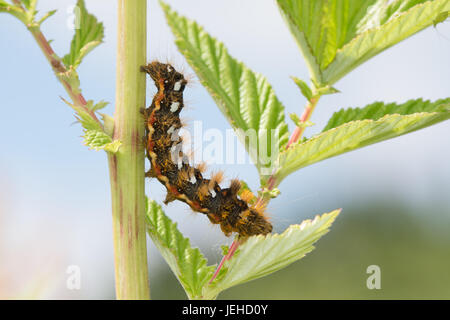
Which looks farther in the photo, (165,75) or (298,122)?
(165,75)

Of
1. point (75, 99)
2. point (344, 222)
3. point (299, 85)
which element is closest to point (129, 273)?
point (75, 99)

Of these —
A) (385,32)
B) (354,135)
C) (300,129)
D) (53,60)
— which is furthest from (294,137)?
(53,60)

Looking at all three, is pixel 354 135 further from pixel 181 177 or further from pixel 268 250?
pixel 181 177

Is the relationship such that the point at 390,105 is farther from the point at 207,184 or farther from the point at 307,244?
the point at 207,184

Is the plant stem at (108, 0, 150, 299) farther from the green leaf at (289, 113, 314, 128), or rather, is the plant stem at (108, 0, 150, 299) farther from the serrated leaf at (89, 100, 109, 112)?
the green leaf at (289, 113, 314, 128)

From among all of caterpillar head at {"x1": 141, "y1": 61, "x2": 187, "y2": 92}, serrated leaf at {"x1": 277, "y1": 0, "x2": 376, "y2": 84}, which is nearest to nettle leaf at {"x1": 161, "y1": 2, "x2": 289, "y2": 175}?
serrated leaf at {"x1": 277, "y1": 0, "x2": 376, "y2": 84}

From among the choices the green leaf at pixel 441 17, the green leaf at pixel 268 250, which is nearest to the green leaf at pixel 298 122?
the green leaf at pixel 268 250

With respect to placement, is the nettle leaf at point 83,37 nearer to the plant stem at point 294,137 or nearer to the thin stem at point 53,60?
the thin stem at point 53,60
